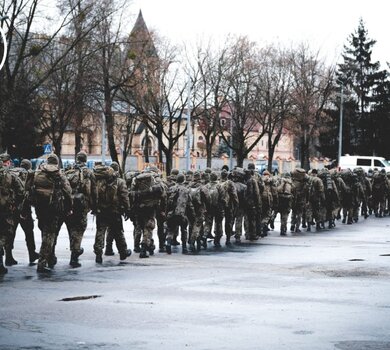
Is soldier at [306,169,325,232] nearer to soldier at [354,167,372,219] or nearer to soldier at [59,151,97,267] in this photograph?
soldier at [354,167,372,219]

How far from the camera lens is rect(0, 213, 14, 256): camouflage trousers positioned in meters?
15.0

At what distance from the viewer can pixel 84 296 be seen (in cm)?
1211

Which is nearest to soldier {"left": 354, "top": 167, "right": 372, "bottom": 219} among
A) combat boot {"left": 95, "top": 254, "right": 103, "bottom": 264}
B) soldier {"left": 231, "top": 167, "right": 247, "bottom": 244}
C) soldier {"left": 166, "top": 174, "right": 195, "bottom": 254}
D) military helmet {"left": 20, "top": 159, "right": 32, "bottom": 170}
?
soldier {"left": 231, "top": 167, "right": 247, "bottom": 244}

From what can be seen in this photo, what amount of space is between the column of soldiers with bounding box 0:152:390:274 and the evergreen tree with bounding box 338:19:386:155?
177 ft

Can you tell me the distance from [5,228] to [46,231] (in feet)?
2.16

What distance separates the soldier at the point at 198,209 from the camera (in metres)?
19.8

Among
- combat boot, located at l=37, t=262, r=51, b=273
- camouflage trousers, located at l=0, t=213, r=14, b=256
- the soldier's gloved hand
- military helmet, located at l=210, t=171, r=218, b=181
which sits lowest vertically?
combat boot, located at l=37, t=262, r=51, b=273

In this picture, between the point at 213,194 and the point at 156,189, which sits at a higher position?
the point at 156,189

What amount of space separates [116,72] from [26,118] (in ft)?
30.0

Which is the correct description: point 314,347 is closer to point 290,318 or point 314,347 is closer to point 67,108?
point 290,318

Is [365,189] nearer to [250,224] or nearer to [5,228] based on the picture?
[250,224]

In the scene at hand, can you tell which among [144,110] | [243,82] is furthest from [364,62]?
[144,110]

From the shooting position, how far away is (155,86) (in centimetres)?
5697

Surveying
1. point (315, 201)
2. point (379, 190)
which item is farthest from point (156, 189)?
point (379, 190)
